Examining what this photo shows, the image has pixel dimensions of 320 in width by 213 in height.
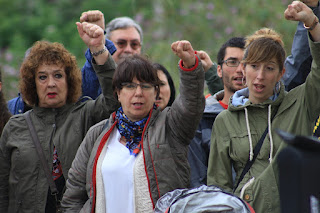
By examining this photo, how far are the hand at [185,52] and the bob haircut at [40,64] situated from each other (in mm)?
1251

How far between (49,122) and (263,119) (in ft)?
5.57

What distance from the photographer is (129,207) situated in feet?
11.6

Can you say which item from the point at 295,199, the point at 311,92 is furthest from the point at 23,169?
the point at 295,199

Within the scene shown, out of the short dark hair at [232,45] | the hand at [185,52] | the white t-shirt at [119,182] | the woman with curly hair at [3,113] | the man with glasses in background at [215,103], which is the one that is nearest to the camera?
the hand at [185,52]

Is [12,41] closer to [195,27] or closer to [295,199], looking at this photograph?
[195,27]

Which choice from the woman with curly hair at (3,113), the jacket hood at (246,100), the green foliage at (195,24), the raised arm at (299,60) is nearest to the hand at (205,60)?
the raised arm at (299,60)

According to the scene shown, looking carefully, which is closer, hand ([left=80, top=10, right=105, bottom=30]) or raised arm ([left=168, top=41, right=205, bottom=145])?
raised arm ([left=168, top=41, right=205, bottom=145])

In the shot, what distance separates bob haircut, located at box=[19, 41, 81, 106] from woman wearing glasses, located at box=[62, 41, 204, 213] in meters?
0.64

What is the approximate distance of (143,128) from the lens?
3.69 meters

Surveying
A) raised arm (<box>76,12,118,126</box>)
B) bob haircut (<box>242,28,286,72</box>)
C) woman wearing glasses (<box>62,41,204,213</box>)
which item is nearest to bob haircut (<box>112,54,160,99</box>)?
woman wearing glasses (<box>62,41,204,213</box>)

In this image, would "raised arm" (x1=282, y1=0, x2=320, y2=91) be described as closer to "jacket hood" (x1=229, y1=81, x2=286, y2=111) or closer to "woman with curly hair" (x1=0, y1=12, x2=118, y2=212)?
"jacket hood" (x1=229, y1=81, x2=286, y2=111)

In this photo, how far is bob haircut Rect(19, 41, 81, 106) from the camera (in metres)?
4.34

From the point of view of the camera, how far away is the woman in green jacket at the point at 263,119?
10.8 ft

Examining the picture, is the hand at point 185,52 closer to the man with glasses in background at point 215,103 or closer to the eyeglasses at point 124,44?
the man with glasses in background at point 215,103
